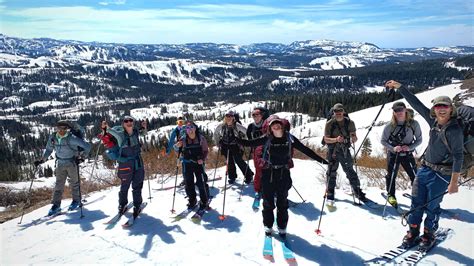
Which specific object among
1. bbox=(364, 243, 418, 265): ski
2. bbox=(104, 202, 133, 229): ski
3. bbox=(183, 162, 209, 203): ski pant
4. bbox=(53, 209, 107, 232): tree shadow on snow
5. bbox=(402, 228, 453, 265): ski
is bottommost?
bbox=(53, 209, 107, 232): tree shadow on snow

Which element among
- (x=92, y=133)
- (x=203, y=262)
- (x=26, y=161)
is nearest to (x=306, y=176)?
(x=203, y=262)

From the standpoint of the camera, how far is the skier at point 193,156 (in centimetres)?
783

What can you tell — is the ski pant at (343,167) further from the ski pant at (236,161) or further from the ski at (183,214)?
the ski at (183,214)

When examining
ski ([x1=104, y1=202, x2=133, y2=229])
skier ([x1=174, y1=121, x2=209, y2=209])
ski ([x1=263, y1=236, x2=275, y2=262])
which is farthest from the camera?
skier ([x1=174, y1=121, x2=209, y2=209])

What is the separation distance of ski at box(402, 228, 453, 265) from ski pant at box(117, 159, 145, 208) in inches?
243

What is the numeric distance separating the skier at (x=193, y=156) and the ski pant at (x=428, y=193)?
4.73 metres

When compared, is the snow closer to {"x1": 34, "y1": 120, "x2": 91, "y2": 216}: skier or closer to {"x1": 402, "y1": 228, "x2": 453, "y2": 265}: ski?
{"x1": 402, "y1": 228, "x2": 453, "y2": 265}: ski

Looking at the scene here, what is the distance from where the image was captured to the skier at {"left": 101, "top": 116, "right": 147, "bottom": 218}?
301 inches

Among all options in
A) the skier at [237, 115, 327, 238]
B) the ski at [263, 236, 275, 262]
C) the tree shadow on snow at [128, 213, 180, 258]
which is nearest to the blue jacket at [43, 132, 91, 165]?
the tree shadow on snow at [128, 213, 180, 258]

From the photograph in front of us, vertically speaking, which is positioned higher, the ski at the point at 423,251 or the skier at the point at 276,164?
the skier at the point at 276,164

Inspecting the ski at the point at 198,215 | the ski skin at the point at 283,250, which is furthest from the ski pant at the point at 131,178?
the ski skin at the point at 283,250

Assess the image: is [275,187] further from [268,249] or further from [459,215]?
[459,215]

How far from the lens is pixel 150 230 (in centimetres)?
720

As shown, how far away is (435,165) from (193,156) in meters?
5.23
